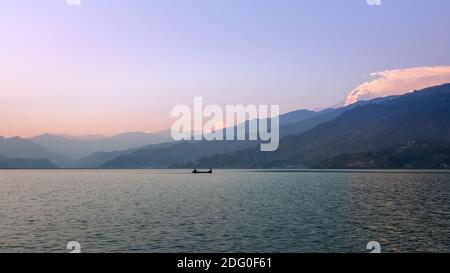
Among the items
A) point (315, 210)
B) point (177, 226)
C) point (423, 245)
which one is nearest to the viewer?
point (423, 245)

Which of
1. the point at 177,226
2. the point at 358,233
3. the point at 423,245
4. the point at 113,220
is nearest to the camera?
the point at 423,245

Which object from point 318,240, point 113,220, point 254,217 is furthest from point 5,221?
point 318,240

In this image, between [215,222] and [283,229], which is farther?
[215,222]

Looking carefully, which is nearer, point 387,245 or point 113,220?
point 387,245

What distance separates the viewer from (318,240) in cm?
6475

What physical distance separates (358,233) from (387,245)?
400 inches

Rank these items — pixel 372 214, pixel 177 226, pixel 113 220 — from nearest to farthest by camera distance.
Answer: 1. pixel 177 226
2. pixel 113 220
3. pixel 372 214
